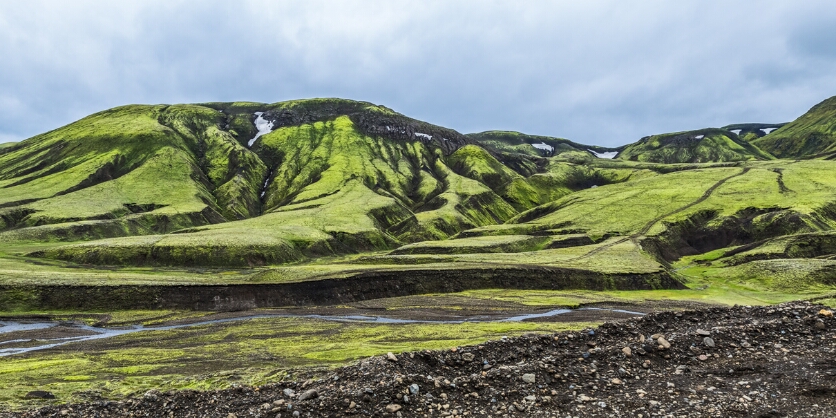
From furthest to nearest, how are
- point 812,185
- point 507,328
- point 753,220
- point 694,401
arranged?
1. point 812,185
2. point 753,220
3. point 507,328
4. point 694,401

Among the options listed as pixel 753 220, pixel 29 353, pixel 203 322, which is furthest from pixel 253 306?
pixel 753 220

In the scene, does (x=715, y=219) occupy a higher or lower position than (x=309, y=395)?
higher

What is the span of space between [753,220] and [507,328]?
485 feet

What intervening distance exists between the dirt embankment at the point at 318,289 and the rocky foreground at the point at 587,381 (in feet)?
227

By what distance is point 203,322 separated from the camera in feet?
244

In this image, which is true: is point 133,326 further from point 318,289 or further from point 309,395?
point 309,395

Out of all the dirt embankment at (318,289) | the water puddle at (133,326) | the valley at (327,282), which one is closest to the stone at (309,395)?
the valley at (327,282)

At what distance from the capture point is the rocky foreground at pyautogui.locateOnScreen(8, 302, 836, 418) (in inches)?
675

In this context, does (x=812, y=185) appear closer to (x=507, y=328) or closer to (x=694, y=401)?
(x=507, y=328)

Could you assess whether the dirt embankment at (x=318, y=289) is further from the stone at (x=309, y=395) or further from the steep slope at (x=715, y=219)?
the stone at (x=309, y=395)

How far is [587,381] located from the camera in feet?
63.4

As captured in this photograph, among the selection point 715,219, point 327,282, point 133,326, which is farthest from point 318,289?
point 715,219

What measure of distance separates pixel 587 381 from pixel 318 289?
8178cm

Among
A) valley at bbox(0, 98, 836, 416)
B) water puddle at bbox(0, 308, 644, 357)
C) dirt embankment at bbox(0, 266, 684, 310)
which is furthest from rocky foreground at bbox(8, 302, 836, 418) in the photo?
dirt embankment at bbox(0, 266, 684, 310)
